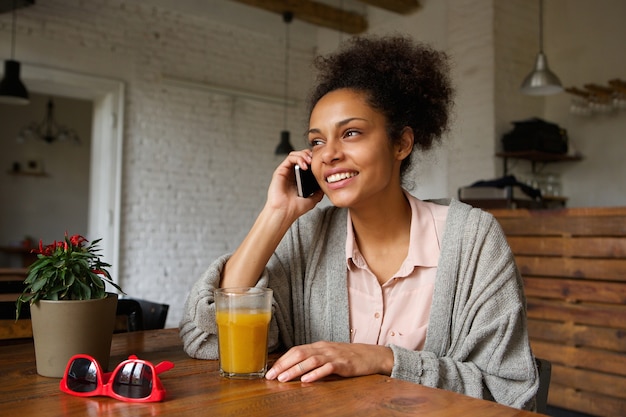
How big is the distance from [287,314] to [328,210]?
0.34m

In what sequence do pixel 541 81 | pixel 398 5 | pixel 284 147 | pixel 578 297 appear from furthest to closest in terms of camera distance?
1. pixel 398 5
2. pixel 284 147
3. pixel 541 81
4. pixel 578 297

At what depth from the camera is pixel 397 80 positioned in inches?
61.1

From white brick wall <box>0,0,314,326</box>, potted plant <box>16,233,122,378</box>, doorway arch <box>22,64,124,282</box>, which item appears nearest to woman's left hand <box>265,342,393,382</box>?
potted plant <box>16,233,122,378</box>

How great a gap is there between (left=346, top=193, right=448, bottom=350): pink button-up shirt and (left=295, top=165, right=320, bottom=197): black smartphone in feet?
0.64

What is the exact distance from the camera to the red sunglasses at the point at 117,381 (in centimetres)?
89

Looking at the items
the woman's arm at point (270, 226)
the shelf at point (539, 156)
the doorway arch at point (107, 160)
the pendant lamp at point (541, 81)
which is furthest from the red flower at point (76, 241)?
the shelf at point (539, 156)

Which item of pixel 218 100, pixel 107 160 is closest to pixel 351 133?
pixel 107 160

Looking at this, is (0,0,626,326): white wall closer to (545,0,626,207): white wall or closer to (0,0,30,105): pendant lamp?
(545,0,626,207): white wall

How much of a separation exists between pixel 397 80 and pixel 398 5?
4849 millimetres

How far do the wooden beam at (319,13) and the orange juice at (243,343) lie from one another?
5199 millimetres

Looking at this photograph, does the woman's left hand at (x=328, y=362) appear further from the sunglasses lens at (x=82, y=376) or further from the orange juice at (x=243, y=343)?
the sunglasses lens at (x=82, y=376)

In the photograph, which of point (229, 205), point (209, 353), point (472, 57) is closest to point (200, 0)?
point (229, 205)

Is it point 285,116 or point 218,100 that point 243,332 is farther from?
point 285,116

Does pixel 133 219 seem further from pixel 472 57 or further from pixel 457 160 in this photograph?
pixel 472 57
